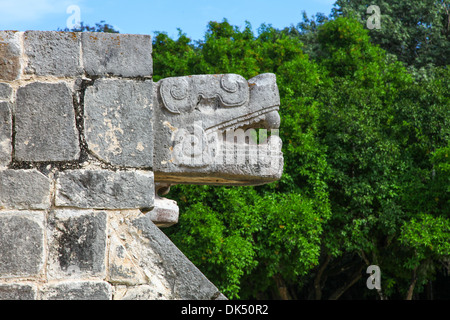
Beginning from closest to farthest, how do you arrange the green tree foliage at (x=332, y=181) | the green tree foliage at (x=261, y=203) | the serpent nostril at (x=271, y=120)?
1. the serpent nostril at (x=271, y=120)
2. the green tree foliage at (x=261, y=203)
3. the green tree foliage at (x=332, y=181)

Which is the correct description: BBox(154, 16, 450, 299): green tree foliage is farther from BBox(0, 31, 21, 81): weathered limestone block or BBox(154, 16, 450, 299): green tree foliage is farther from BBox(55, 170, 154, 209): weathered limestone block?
BBox(0, 31, 21, 81): weathered limestone block

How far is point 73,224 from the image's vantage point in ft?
9.81

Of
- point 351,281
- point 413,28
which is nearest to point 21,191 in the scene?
point 351,281

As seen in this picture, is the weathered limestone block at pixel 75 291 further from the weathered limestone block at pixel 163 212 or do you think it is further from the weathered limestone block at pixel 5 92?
the weathered limestone block at pixel 5 92

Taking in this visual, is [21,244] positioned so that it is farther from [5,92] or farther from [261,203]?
[261,203]

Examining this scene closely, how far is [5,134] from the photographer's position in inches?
118

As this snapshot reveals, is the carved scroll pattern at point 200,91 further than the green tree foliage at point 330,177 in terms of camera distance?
No

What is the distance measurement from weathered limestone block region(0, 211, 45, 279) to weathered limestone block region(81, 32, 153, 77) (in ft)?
2.59

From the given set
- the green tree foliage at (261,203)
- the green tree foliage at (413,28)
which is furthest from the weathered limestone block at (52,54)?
the green tree foliage at (413,28)

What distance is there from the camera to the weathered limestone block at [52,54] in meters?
3.07

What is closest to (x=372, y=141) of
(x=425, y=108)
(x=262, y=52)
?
(x=425, y=108)

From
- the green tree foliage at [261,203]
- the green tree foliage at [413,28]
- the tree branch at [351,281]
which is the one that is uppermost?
the green tree foliage at [413,28]

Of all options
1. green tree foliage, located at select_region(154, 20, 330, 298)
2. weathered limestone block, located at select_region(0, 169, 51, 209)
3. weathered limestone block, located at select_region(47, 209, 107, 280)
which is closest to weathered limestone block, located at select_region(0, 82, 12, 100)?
weathered limestone block, located at select_region(0, 169, 51, 209)

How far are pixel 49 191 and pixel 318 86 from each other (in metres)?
10.4
